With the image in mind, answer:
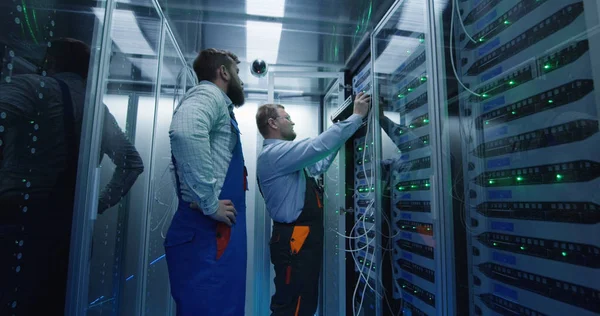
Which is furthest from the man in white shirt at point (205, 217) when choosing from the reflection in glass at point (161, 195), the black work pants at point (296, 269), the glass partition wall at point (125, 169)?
the reflection in glass at point (161, 195)

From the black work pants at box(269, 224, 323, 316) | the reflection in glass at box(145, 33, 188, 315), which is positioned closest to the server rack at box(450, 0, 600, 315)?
the black work pants at box(269, 224, 323, 316)

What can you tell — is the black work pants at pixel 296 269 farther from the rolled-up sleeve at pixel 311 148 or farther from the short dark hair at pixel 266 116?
the short dark hair at pixel 266 116

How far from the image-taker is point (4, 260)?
2.80 ft

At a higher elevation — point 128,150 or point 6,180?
point 128,150

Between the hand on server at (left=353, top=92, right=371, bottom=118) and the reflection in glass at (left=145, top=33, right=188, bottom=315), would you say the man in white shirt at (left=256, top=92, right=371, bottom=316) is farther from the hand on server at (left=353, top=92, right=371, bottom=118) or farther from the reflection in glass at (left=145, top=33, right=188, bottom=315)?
the reflection in glass at (left=145, top=33, right=188, bottom=315)

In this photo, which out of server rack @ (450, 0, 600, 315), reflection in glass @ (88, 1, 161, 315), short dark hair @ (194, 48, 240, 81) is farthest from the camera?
short dark hair @ (194, 48, 240, 81)

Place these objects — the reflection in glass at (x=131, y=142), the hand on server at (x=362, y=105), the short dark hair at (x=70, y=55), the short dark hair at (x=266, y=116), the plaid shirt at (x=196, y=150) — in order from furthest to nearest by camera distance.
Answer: the short dark hair at (x=266, y=116)
the hand on server at (x=362, y=105)
the reflection in glass at (x=131, y=142)
the plaid shirt at (x=196, y=150)
the short dark hair at (x=70, y=55)

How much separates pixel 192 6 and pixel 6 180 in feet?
5.29

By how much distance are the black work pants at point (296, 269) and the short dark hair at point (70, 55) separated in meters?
1.34

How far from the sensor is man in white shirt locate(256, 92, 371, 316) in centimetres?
184

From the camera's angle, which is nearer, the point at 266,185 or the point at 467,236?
the point at 467,236

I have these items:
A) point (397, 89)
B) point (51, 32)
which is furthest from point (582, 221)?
point (51, 32)

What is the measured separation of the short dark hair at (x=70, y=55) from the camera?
104 cm

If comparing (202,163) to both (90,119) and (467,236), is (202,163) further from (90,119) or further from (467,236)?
(467,236)
